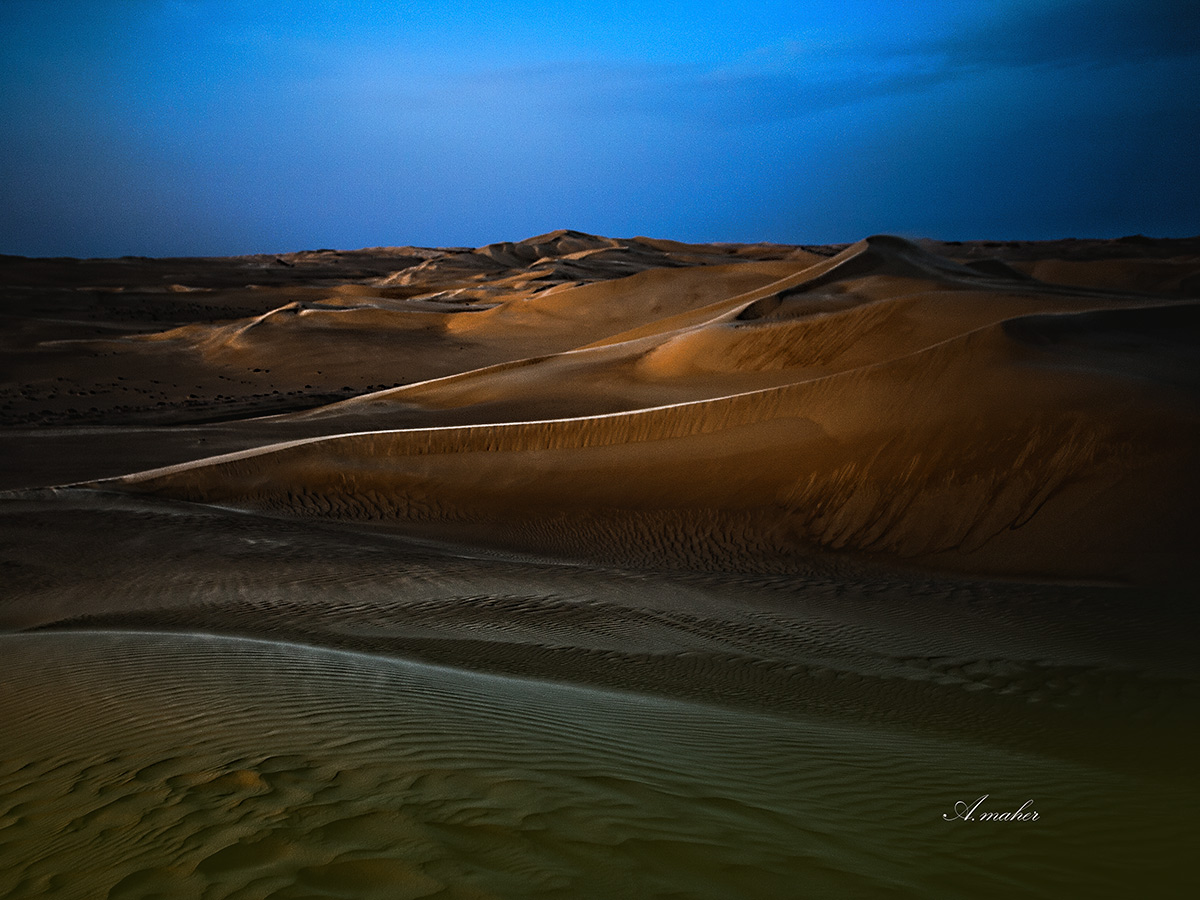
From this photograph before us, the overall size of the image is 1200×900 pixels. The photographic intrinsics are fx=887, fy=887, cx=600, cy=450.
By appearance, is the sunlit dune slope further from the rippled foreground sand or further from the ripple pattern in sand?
the ripple pattern in sand

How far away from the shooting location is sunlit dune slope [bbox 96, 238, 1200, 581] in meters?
8.74

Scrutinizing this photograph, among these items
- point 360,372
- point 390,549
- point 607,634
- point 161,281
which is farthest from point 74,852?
point 161,281

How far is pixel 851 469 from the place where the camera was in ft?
33.8

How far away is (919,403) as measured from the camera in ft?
35.3

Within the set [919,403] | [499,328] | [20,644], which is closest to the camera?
[20,644]

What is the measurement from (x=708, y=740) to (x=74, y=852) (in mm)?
2371

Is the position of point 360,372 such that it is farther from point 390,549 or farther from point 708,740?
point 708,740

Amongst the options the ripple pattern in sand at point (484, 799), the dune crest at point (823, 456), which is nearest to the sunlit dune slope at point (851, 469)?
the dune crest at point (823, 456)

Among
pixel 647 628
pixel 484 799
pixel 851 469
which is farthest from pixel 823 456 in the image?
pixel 484 799

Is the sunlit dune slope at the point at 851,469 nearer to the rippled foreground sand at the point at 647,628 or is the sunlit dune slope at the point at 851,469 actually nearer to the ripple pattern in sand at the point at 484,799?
the rippled foreground sand at the point at 647,628

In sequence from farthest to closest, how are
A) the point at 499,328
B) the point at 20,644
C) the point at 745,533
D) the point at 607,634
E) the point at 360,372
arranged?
the point at 499,328
the point at 360,372
the point at 745,533
the point at 607,634
the point at 20,644

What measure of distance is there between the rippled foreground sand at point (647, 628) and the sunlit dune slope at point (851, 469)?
5 centimetres

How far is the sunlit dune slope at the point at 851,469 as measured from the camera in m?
8.74

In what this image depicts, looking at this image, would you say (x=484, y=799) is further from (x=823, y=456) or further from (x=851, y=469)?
(x=823, y=456)
